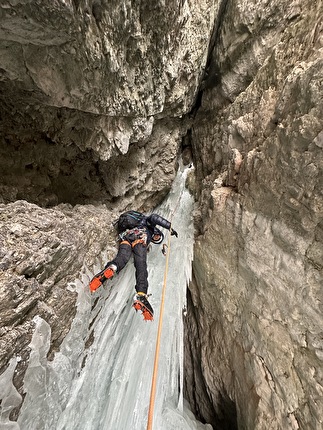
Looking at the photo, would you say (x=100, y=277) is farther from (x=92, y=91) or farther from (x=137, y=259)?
(x=92, y=91)

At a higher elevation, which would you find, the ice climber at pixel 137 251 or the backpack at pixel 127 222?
the backpack at pixel 127 222

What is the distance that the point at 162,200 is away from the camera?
A: 749 centimetres

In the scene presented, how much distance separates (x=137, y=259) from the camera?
12.7 ft

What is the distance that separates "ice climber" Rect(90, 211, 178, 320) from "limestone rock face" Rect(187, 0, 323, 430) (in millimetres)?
1008

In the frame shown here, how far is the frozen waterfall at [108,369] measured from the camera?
2.35m

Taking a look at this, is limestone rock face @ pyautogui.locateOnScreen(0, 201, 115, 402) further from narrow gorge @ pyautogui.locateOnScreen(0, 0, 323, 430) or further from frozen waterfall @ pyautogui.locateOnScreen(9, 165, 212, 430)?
frozen waterfall @ pyautogui.locateOnScreen(9, 165, 212, 430)

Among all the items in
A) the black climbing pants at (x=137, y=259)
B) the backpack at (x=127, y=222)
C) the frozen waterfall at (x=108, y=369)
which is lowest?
the frozen waterfall at (x=108, y=369)

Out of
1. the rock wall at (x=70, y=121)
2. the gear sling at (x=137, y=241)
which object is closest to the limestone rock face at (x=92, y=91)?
the rock wall at (x=70, y=121)

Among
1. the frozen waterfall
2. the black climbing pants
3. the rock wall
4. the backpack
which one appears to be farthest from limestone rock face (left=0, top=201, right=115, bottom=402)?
the backpack

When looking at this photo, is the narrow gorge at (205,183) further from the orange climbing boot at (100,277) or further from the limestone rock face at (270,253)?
the orange climbing boot at (100,277)

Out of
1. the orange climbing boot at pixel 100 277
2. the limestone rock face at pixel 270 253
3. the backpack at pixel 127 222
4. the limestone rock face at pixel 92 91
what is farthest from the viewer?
the backpack at pixel 127 222

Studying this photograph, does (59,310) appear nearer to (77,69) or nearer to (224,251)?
(224,251)

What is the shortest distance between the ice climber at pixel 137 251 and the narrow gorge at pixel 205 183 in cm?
31

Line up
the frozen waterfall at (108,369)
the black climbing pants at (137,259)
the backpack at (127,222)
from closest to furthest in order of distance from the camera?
1. the frozen waterfall at (108,369)
2. the black climbing pants at (137,259)
3. the backpack at (127,222)
